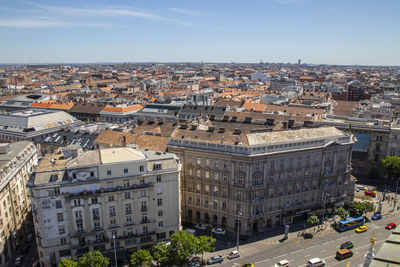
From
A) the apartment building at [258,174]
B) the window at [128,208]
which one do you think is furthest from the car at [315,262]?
the window at [128,208]

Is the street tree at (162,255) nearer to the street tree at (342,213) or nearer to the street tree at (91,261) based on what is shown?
the street tree at (91,261)

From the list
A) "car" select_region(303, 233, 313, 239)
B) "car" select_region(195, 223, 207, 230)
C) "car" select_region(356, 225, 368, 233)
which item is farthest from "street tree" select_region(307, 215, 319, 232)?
"car" select_region(195, 223, 207, 230)

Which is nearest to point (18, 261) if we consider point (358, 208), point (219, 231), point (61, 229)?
point (61, 229)

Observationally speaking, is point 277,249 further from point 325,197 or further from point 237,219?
point 325,197

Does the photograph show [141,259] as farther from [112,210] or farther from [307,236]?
[307,236]

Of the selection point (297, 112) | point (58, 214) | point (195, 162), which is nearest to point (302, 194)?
point (195, 162)

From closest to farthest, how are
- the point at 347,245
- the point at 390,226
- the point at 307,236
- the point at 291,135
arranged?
the point at 347,245
the point at 307,236
the point at 291,135
the point at 390,226

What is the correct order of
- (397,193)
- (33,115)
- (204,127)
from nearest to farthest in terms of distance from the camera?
1. (204,127)
2. (397,193)
3. (33,115)

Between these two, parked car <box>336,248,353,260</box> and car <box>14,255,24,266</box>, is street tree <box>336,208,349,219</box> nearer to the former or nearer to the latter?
parked car <box>336,248,353,260</box>
